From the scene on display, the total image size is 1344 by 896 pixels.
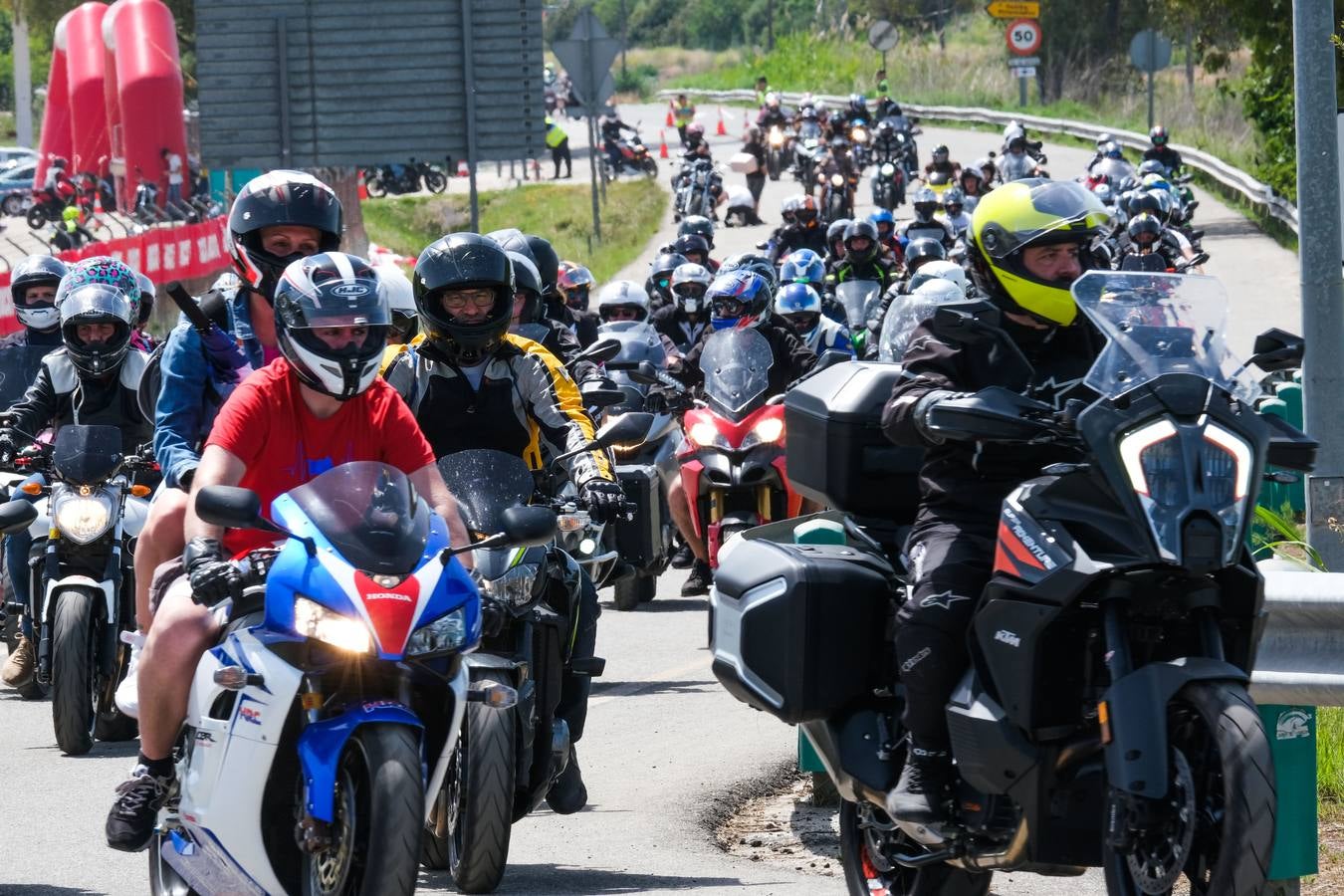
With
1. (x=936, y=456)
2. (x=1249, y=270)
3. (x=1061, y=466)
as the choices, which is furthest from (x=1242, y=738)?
(x=1249, y=270)

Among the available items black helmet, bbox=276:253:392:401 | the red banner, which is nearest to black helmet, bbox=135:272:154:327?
black helmet, bbox=276:253:392:401

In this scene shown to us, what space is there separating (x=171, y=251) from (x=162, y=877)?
30351 mm

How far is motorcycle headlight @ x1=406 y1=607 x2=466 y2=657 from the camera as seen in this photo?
551cm

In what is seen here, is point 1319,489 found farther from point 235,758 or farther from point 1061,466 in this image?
point 235,758

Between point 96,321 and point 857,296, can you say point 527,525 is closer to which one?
point 96,321

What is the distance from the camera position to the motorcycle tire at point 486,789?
6.67m

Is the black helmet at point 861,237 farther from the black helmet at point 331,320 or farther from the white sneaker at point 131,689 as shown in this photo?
the white sneaker at point 131,689

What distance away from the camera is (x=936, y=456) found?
19.4ft

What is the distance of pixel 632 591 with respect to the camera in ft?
45.0

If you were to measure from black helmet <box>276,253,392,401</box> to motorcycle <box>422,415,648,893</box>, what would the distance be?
0.78 metres

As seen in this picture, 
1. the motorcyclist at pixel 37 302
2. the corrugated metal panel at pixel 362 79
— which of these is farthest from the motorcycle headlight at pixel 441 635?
the corrugated metal panel at pixel 362 79

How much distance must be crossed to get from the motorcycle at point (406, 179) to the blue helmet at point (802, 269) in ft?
143

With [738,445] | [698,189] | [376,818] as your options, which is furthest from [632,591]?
[698,189]

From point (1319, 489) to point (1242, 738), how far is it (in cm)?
336
